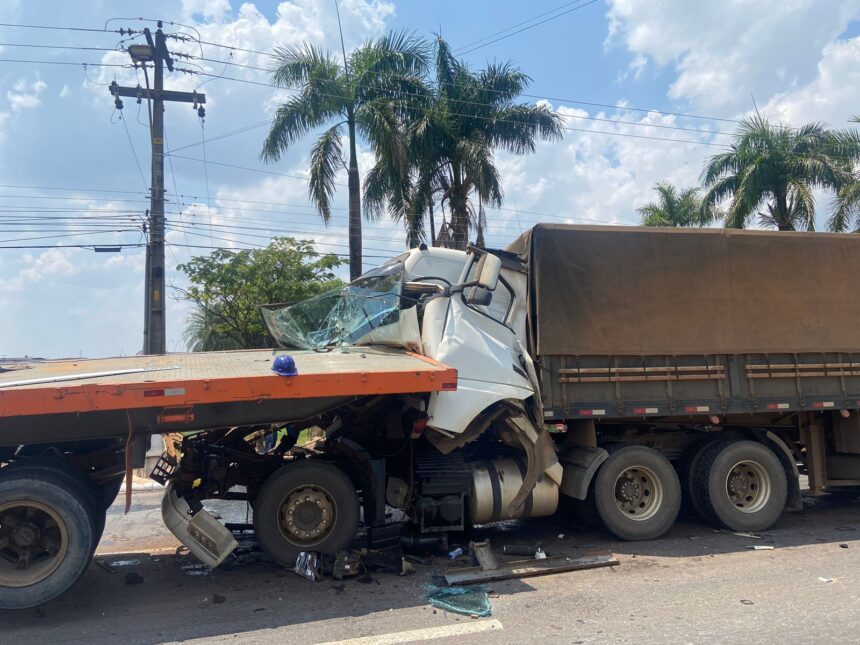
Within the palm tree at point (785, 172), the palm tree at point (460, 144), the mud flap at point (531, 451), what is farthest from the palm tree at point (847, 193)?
the mud flap at point (531, 451)

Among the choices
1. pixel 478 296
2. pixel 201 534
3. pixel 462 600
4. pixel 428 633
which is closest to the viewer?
pixel 428 633

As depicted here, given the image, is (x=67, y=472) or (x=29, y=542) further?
(x=67, y=472)

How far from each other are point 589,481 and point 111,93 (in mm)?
19269

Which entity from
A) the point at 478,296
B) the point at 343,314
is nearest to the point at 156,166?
the point at 343,314

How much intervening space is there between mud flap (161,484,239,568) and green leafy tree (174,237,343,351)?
14308 millimetres

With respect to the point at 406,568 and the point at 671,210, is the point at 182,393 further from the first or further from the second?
the point at 671,210

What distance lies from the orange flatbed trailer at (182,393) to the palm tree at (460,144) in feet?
42.7

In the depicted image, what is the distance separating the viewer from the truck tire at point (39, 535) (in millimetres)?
4688

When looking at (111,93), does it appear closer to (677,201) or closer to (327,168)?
(327,168)

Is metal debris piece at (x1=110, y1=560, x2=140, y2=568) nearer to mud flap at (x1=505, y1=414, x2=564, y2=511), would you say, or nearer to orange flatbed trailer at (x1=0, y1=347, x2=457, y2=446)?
orange flatbed trailer at (x1=0, y1=347, x2=457, y2=446)

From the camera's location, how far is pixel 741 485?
7289 millimetres

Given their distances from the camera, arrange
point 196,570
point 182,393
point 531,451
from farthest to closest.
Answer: point 531,451, point 196,570, point 182,393

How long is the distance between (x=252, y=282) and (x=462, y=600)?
16.3 m

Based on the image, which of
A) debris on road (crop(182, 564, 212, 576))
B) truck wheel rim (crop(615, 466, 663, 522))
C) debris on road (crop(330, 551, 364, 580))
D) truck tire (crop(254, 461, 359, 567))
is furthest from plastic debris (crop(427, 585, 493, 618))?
truck wheel rim (crop(615, 466, 663, 522))
